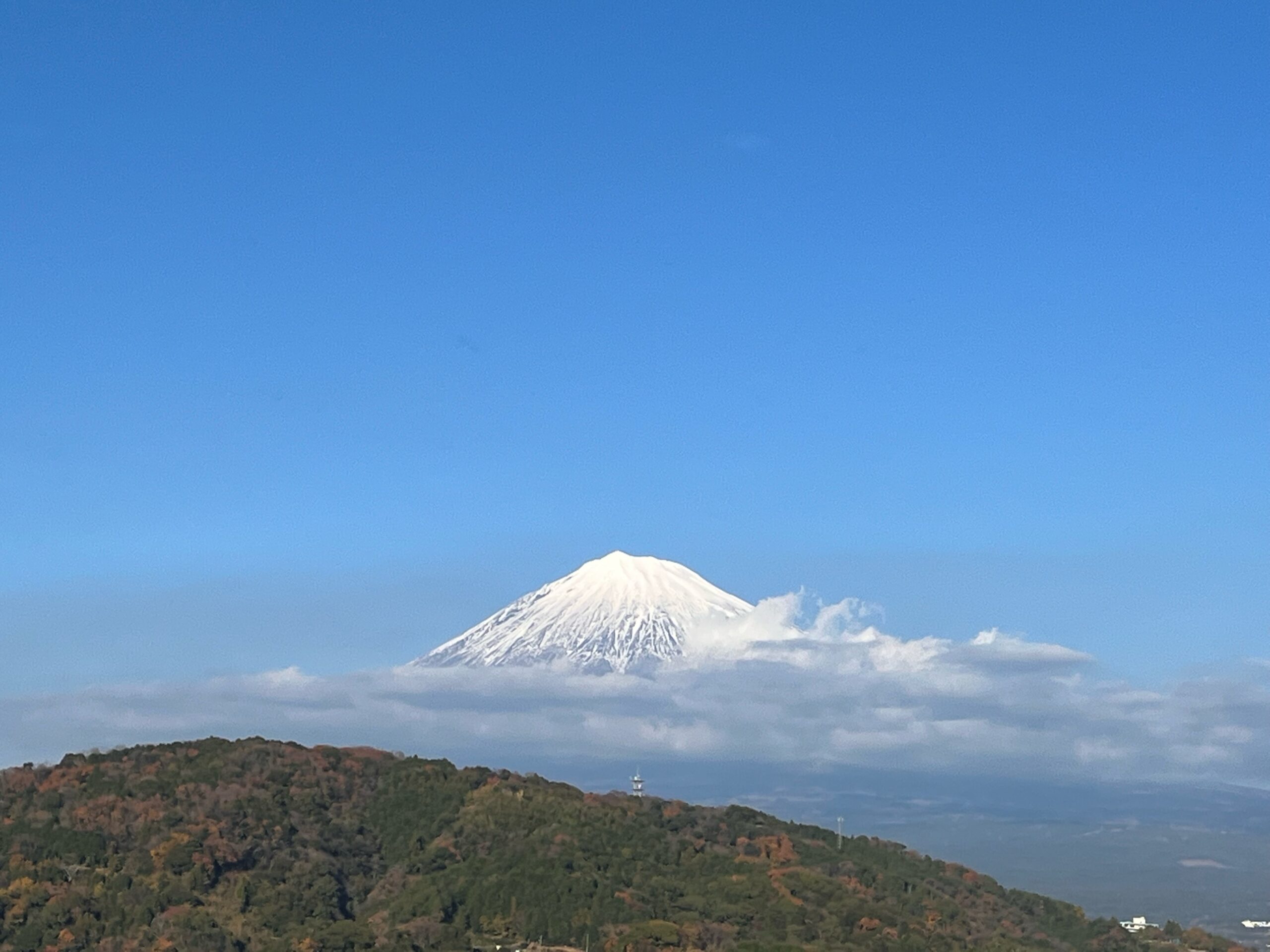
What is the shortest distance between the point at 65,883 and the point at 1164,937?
262ft

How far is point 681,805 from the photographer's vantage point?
152 metres

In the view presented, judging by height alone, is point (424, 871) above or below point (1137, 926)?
above

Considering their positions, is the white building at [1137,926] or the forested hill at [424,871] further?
the white building at [1137,926]

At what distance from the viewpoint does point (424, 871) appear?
5172 inches

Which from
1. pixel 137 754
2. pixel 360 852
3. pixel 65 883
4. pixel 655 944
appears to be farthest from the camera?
pixel 137 754

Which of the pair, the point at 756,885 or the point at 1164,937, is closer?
the point at 756,885

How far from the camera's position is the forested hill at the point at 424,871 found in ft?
386

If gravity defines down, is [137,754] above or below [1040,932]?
above

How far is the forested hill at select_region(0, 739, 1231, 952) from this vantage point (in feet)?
386

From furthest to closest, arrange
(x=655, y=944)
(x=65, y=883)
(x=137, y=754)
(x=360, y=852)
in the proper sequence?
(x=137, y=754) → (x=360, y=852) → (x=65, y=883) → (x=655, y=944)

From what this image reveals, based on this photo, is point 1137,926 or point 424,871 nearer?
point 424,871

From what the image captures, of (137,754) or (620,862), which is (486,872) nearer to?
(620,862)

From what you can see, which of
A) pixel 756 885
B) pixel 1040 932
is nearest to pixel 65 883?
pixel 756 885

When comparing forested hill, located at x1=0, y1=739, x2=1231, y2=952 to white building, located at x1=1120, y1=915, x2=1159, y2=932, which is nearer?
forested hill, located at x1=0, y1=739, x2=1231, y2=952
